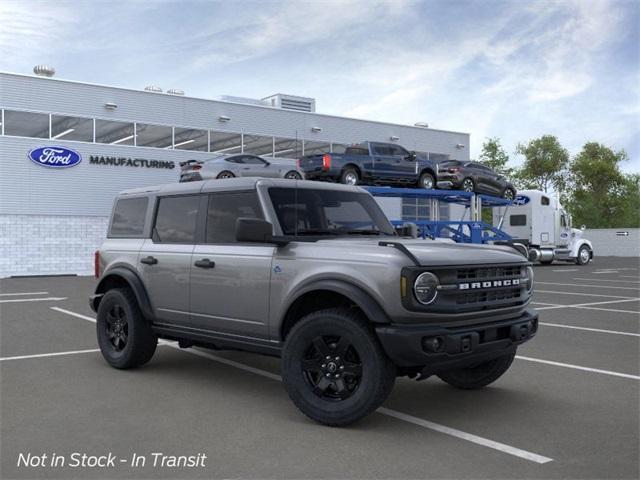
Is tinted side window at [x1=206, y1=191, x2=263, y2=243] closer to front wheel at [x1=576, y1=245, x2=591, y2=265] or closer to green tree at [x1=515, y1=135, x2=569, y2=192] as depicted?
front wheel at [x1=576, y1=245, x2=591, y2=265]

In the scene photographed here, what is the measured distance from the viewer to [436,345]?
461 cm

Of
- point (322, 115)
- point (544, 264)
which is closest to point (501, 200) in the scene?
point (544, 264)

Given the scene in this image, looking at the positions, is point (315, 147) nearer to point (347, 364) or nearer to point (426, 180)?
point (426, 180)

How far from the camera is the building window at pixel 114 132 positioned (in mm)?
27891

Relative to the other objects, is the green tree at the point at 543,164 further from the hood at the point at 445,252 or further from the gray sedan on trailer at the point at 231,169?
the hood at the point at 445,252

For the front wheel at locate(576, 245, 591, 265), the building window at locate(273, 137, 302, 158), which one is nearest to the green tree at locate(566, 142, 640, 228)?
the front wheel at locate(576, 245, 591, 265)

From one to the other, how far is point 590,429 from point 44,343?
686 centimetres

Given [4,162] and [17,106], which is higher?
[17,106]

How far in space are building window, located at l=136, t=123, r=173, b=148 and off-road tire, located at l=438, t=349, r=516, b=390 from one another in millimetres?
25058

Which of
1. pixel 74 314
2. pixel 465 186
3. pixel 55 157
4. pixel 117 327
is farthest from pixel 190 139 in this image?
pixel 117 327

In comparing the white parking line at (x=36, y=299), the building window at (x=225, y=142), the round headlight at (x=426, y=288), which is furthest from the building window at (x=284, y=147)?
the round headlight at (x=426, y=288)

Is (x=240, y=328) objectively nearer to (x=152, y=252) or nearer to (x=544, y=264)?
(x=152, y=252)

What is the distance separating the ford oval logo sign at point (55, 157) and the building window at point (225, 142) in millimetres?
6228

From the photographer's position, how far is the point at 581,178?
2803 inches
